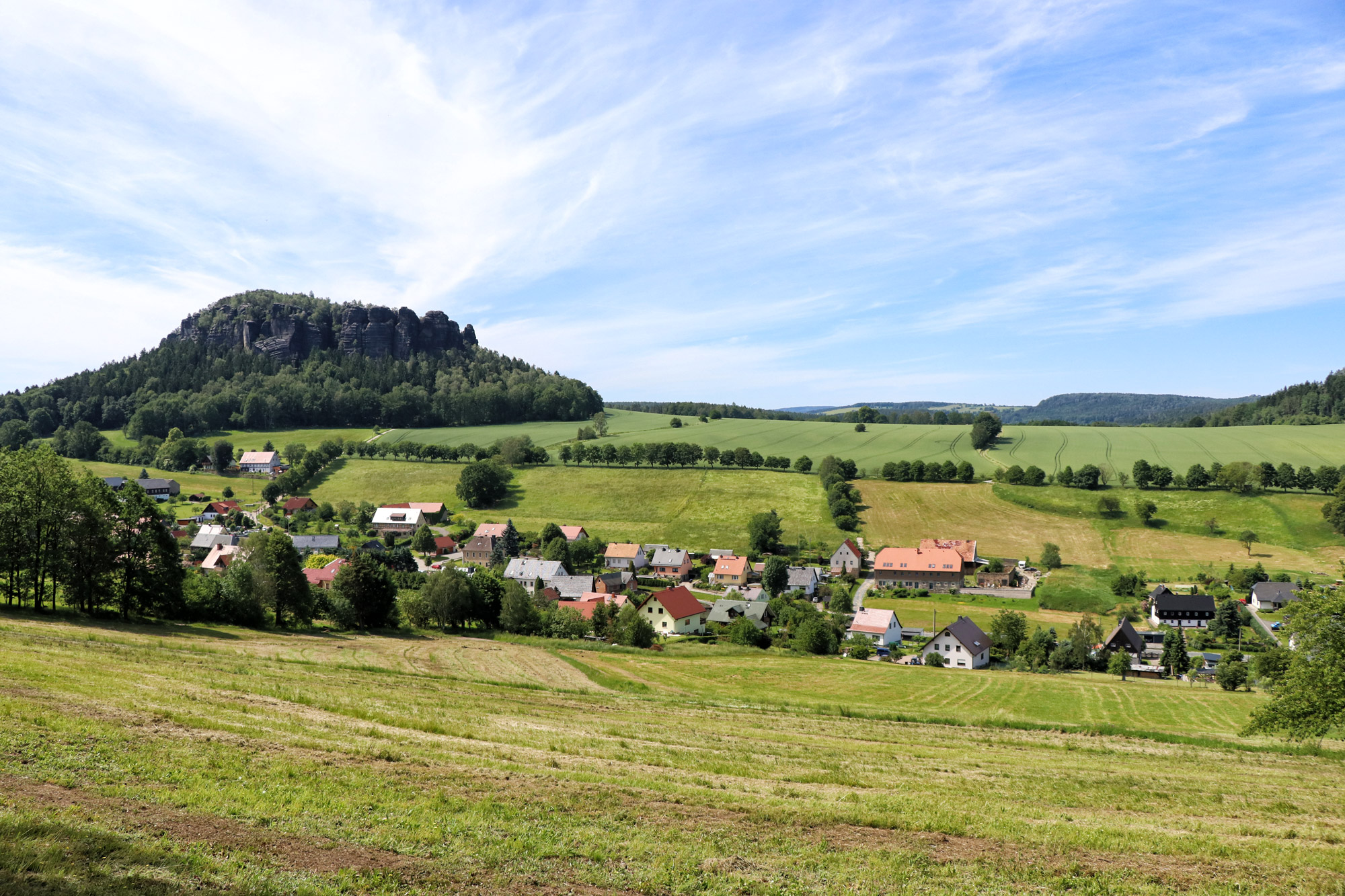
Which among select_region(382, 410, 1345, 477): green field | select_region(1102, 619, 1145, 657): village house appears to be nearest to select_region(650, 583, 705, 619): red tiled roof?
select_region(1102, 619, 1145, 657): village house

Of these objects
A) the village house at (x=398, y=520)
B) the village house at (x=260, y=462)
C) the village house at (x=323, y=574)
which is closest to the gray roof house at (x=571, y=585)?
the village house at (x=323, y=574)

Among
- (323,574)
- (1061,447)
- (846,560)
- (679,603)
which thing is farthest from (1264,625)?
(323,574)

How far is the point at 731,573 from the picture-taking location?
89.2 meters

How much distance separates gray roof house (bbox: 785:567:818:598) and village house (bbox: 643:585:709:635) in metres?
15.9

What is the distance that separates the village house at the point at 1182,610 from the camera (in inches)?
2859

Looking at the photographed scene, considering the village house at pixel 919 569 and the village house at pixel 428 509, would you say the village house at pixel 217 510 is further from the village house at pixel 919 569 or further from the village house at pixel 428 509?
the village house at pixel 919 569

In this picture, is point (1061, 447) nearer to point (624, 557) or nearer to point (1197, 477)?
point (1197, 477)

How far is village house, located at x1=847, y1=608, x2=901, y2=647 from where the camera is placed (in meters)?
66.8

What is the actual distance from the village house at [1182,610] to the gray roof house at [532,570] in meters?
66.5

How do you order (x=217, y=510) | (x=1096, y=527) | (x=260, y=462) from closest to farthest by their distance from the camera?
(x=1096, y=527) → (x=217, y=510) → (x=260, y=462)

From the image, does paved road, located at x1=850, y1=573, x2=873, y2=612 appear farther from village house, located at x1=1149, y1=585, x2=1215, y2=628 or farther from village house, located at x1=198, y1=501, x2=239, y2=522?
village house, located at x1=198, y1=501, x2=239, y2=522

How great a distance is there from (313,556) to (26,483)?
52038 millimetres

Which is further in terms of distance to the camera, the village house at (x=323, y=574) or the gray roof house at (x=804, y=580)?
the gray roof house at (x=804, y=580)

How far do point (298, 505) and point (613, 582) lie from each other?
62465 mm
